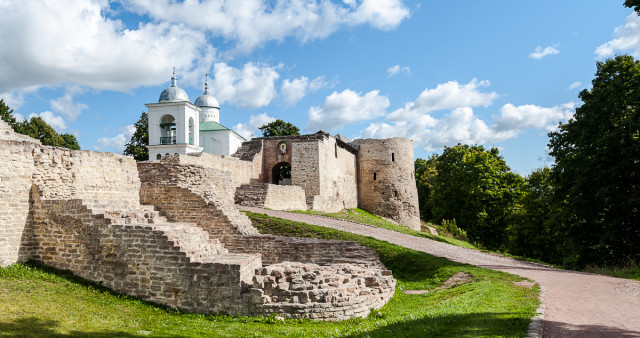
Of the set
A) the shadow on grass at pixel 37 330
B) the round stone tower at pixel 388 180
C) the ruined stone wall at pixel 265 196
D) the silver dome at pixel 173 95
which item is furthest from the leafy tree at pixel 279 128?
the shadow on grass at pixel 37 330

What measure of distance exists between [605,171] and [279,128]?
148 ft

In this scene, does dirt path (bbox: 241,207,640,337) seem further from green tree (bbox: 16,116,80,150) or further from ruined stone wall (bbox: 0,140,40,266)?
green tree (bbox: 16,116,80,150)

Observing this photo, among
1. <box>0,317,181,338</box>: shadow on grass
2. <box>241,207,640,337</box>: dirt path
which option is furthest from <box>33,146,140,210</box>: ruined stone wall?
<box>241,207,640,337</box>: dirt path

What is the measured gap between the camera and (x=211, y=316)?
9914mm

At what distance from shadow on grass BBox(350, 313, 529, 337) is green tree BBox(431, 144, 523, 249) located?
109 ft

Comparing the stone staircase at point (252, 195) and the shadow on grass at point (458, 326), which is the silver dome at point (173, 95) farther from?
the shadow on grass at point (458, 326)

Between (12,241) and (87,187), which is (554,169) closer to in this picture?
(87,187)

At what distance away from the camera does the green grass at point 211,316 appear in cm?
771

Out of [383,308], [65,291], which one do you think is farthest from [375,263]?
[65,291]

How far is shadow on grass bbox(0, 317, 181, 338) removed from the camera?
7.55 m

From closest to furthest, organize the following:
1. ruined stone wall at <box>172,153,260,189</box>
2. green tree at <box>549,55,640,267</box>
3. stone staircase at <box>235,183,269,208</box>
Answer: green tree at <box>549,55,640,267</box>, ruined stone wall at <box>172,153,260,189</box>, stone staircase at <box>235,183,269,208</box>

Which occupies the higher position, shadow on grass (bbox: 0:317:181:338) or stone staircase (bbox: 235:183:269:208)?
stone staircase (bbox: 235:183:269:208)

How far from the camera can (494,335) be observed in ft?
22.3

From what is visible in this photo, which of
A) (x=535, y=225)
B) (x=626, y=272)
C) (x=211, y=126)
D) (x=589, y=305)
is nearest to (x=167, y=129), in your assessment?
(x=211, y=126)
